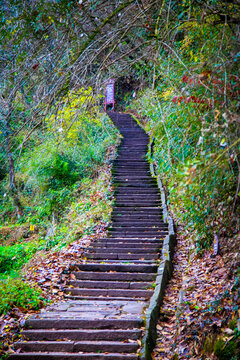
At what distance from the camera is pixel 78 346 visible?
4.83 m

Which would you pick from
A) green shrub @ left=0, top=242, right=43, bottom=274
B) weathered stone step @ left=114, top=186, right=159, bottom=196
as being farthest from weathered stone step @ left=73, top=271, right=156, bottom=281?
weathered stone step @ left=114, top=186, right=159, bottom=196

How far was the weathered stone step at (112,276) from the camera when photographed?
306 inches

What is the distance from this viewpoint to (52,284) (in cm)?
721

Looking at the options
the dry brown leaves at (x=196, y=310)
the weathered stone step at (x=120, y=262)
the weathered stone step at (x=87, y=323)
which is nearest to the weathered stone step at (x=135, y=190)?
the weathered stone step at (x=120, y=262)

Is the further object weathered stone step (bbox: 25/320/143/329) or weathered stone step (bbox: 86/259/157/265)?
weathered stone step (bbox: 86/259/157/265)

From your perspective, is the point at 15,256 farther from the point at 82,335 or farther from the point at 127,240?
the point at 82,335

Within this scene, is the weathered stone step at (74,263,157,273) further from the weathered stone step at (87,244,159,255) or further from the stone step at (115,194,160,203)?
the stone step at (115,194,160,203)

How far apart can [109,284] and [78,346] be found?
2.69 m

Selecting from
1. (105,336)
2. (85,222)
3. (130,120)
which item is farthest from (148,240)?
(130,120)

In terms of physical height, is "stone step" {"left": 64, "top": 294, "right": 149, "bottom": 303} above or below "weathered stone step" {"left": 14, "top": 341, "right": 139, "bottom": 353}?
below

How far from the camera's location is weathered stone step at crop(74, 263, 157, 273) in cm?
806

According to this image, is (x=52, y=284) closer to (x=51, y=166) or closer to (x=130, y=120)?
(x=51, y=166)

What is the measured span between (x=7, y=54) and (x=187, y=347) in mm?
5285

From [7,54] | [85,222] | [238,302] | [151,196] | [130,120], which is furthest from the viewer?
[130,120]
